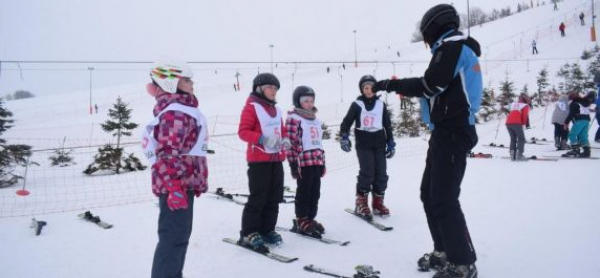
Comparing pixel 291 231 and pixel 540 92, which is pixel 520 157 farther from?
pixel 540 92

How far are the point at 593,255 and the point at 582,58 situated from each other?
30.0m

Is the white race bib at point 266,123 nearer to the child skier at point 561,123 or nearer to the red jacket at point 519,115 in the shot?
the red jacket at point 519,115

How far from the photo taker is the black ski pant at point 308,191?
4133 mm

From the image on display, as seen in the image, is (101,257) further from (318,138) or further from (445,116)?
(445,116)

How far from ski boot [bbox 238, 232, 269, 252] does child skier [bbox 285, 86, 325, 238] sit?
0.64 metres

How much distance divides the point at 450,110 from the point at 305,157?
6.29 feet

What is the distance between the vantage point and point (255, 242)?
3576mm

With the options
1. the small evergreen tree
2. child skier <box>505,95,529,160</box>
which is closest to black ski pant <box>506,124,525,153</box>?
child skier <box>505,95,529,160</box>

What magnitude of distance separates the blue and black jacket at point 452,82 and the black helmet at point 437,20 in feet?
0.22

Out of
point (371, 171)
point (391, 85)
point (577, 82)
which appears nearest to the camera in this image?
point (391, 85)

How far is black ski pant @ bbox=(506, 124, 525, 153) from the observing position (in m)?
8.53

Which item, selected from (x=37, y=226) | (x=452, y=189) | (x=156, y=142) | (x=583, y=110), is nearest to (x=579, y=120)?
(x=583, y=110)

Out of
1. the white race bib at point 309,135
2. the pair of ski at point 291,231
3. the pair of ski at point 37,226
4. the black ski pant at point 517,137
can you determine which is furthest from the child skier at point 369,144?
the black ski pant at point 517,137

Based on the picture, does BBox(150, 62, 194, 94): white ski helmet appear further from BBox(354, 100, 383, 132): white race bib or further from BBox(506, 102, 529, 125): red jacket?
BBox(506, 102, 529, 125): red jacket
